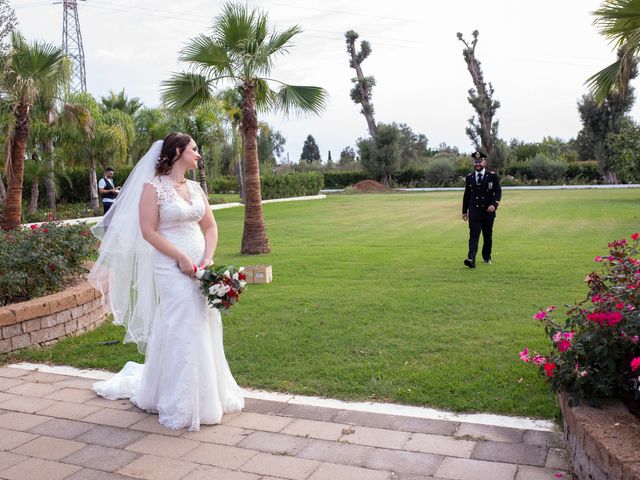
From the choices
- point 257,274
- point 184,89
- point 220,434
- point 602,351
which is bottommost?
point 220,434

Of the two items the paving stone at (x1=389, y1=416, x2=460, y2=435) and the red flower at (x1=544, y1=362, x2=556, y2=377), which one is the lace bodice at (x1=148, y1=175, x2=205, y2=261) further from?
the red flower at (x1=544, y1=362, x2=556, y2=377)

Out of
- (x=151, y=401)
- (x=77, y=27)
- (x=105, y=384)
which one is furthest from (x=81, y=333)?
(x=77, y=27)

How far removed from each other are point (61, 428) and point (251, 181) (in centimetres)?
860

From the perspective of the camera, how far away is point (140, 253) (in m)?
4.91

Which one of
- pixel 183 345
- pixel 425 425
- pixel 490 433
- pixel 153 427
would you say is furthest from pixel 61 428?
pixel 490 433

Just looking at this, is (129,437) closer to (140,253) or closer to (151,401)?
(151,401)

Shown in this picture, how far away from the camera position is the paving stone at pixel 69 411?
4.45m

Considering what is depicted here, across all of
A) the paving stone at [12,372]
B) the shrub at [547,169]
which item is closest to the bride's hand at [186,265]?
the paving stone at [12,372]

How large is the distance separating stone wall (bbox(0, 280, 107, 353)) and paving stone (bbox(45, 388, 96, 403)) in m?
1.26

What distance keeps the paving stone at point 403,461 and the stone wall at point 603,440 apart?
750mm

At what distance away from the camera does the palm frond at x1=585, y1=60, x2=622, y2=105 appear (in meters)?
10.2

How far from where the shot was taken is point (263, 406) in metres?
4.57

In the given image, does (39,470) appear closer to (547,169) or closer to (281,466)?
(281,466)

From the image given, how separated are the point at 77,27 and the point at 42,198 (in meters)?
13.7
